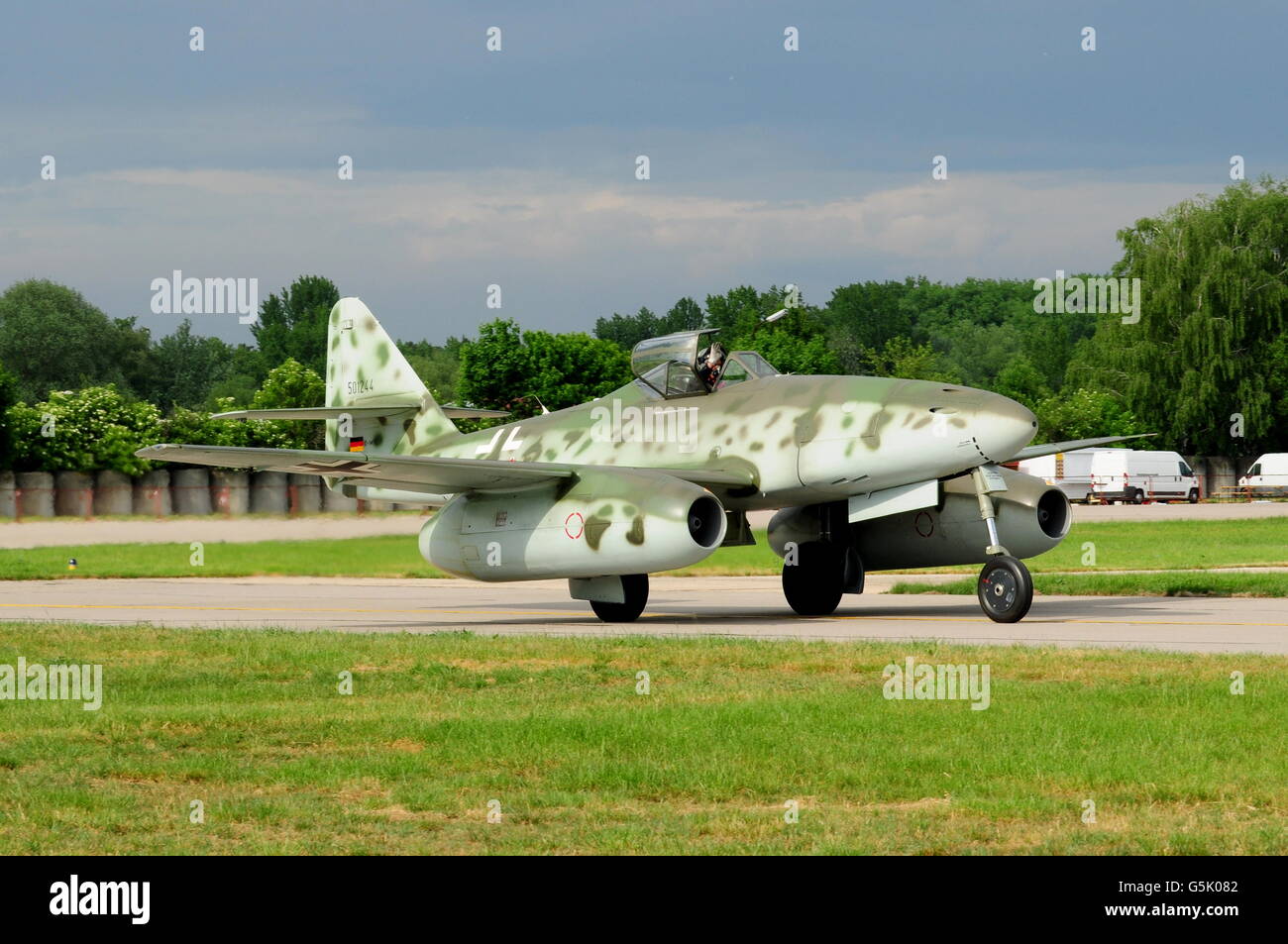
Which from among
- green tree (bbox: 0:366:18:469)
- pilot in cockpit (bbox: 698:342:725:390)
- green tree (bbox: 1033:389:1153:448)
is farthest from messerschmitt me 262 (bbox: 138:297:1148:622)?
green tree (bbox: 1033:389:1153:448)

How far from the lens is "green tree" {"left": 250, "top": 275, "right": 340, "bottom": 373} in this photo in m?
164

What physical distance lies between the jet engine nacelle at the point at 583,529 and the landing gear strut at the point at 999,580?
125 inches

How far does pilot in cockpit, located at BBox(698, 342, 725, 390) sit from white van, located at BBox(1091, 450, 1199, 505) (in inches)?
2185

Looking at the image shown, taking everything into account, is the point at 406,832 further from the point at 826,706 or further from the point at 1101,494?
the point at 1101,494

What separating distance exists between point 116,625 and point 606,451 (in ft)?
22.1

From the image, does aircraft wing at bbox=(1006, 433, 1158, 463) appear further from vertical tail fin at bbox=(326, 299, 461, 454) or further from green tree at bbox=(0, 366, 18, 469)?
green tree at bbox=(0, 366, 18, 469)

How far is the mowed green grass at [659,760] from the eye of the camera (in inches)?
292

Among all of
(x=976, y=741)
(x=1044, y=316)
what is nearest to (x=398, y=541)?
(x=976, y=741)

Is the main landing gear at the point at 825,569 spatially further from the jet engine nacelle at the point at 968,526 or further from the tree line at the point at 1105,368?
the tree line at the point at 1105,368

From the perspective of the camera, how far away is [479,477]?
20250 mm

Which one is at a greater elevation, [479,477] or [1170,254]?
[1170,254]

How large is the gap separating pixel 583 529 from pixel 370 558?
10.3m

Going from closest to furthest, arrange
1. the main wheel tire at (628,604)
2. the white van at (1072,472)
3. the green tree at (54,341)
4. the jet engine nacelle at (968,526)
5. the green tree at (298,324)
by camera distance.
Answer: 1. the jet engine nacelle at (968,526)
2. the main wheel tire at (628,604)
3. the white van at (1072,472)
4. the green tree at (54,341)
5. the green tree at (298,324)

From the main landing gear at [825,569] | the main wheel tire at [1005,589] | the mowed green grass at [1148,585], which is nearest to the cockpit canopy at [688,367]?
the main landing gear at [825,569]
